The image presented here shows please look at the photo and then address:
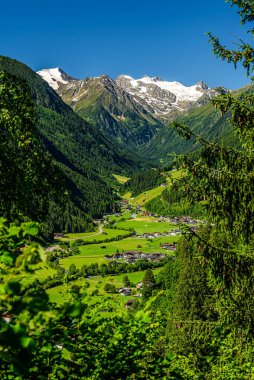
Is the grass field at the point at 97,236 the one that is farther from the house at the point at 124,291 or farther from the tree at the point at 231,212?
the tree at the point at 231,212

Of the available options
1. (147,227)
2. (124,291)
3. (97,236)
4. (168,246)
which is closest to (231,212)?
(124,291)

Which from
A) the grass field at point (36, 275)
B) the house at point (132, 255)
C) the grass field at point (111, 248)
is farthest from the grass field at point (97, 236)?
the grass field at point (36, 275)

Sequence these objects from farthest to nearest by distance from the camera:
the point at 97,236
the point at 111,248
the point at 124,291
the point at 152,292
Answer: the point at 97,236, the point at 111,248, the point at 124,291, the point at 152,292

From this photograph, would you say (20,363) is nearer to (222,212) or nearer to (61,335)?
(61,335)

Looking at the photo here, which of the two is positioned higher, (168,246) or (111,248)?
(111,248)

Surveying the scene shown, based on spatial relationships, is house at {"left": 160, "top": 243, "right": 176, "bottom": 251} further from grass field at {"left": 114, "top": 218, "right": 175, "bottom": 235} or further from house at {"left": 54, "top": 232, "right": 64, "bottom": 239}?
house at {"left": 54, "top": 232, "right": 64, "bottom": 239}

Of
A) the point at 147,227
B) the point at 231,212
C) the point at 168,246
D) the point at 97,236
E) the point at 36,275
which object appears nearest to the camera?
the point at 36,275

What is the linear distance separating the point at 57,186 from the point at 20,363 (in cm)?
867

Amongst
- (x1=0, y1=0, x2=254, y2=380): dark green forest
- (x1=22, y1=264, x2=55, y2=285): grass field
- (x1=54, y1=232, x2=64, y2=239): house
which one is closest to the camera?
(x1=22, y1=264, x2=55, y2=285): grass field

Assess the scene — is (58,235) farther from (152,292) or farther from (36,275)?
(36,275)

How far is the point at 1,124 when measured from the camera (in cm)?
973

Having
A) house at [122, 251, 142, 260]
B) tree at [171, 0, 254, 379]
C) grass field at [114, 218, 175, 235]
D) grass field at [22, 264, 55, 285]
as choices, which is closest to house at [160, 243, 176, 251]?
house at [122, 251, 142, 260]

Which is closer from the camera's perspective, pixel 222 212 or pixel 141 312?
pixel 141 312

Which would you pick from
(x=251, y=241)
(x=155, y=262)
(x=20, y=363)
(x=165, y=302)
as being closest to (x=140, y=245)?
(x=155, y=262)
